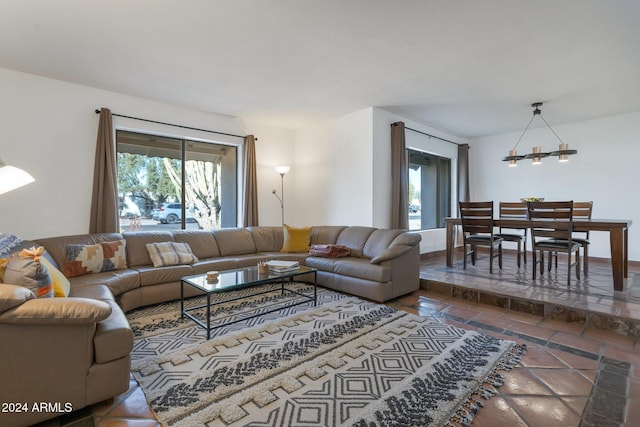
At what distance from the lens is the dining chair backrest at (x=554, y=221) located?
364 centimetres

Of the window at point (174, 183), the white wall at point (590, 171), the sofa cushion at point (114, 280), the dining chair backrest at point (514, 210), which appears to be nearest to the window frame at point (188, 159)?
the window at point (174, 183)

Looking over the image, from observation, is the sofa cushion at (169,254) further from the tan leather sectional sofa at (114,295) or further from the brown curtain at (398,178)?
the brown curtain at (398,178)

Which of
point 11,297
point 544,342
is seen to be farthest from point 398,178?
point 11,297

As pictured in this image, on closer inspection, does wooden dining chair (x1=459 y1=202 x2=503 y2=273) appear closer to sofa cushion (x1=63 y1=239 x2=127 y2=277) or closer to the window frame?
the window frame

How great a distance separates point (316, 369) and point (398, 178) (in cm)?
353

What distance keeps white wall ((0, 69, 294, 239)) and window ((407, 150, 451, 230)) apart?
466 cm

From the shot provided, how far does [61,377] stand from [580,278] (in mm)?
5265

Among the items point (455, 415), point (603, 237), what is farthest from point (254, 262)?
point (603, 237)

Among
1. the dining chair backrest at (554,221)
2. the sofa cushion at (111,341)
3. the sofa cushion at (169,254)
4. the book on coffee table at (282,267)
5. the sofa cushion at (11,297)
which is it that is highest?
the dining chair backrest at (554,221)

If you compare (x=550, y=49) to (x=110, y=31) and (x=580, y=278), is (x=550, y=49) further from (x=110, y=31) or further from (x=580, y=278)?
(x=110, y=31)

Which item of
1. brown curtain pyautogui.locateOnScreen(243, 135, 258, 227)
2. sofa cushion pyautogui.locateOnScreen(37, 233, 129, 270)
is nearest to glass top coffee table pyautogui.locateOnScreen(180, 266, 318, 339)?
sofa cushion pyautogui.locateOnScreen(37, 233, 129, 270)

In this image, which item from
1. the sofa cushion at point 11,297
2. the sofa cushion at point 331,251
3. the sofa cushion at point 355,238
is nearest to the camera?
the sofa cushion at point 11,297

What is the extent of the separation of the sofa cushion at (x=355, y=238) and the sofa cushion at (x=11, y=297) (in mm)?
3456

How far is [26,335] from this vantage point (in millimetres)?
1499
